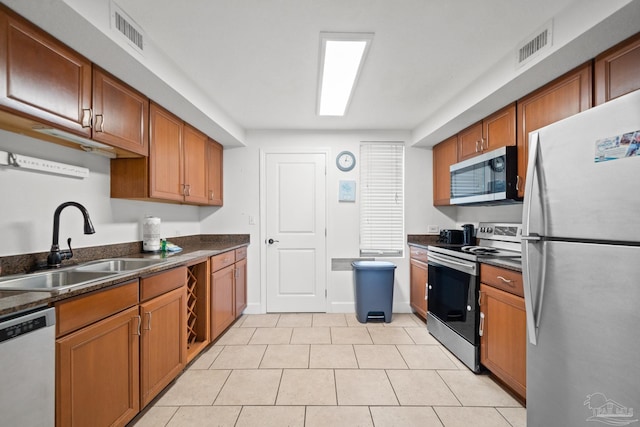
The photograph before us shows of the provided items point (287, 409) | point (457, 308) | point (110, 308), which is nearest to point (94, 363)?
point (110, 308)

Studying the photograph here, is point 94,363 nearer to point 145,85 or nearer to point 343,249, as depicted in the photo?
point 145,85

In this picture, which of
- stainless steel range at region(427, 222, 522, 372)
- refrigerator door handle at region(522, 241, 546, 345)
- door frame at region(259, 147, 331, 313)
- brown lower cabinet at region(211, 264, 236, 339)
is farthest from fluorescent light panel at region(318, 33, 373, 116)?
brown lower cabinet at region(211, 264, 236, 339)

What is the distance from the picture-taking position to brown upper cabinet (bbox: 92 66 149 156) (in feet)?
5.84

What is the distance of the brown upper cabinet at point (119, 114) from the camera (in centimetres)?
178

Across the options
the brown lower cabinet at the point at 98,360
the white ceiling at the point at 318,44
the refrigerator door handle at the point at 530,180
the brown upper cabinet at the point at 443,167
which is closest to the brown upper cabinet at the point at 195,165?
the white ceiling at the point at 318,44

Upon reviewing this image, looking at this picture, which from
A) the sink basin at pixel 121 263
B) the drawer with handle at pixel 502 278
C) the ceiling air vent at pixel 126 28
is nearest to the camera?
the ceiling air vent at pixel 126 28

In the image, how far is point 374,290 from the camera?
341cm

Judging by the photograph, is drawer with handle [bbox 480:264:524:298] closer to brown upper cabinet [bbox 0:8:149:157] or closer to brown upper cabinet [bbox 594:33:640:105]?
brown upper cabinet [bbox 594:33:640:105]

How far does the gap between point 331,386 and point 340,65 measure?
7.91ft

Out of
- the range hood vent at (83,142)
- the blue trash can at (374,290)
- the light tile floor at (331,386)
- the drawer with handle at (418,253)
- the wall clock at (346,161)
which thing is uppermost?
the wall clock at (346,161)

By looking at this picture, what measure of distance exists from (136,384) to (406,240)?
3163mm

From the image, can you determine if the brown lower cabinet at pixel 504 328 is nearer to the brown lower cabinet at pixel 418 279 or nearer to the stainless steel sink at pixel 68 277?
the brown lower cabinet at pixel 418 279

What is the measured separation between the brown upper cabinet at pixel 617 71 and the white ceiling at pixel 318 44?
0.24 feet

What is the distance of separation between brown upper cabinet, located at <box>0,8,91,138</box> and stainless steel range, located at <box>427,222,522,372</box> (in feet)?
9.47
